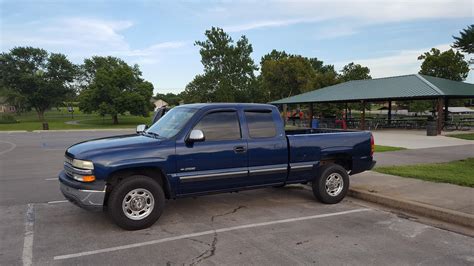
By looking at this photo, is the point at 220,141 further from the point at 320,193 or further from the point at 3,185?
the point at 3,185

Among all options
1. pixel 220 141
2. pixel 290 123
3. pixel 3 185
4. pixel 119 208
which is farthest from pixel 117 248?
pixel 290 123

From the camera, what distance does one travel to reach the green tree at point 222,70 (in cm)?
6322

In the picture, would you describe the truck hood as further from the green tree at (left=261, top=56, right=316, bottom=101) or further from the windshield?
the green tree at (left=261, top=56, right=316, bottom=101)

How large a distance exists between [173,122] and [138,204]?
1502mm

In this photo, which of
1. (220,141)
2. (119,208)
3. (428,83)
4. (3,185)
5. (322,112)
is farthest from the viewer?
(322,112)

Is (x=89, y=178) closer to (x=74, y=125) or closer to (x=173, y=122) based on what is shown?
(x=173, y=122)

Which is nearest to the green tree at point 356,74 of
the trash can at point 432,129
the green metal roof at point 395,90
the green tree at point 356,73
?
the green tree at point 356,73

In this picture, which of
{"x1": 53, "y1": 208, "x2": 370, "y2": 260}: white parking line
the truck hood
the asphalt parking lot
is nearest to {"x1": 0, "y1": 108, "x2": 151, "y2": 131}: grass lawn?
the asphalt parking lot

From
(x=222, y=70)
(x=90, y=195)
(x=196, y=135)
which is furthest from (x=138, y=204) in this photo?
(x=222, y=70)

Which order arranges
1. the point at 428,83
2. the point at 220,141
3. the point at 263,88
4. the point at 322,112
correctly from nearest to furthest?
the point at 220,141 → the point at 428,83 → the point at 322,112 → the point at 263,88

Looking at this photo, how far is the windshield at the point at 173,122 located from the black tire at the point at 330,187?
105 inches

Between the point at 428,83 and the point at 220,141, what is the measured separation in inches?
1013

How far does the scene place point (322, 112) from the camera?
45812 mm

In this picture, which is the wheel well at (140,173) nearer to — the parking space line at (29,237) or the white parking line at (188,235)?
the white parking line at (188,235)
